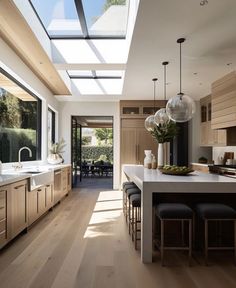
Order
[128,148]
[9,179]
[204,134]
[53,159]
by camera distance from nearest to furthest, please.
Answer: [9,179]
[53,159]
[204,134]
[128,148]

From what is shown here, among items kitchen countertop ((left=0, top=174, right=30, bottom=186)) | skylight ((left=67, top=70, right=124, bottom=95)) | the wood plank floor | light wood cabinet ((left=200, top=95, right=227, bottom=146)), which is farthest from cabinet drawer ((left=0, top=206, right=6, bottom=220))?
light wood cabinet ((left=200, top=95, right=227, bottom=146))

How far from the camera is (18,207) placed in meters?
3.62

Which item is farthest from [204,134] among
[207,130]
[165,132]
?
[165,132]

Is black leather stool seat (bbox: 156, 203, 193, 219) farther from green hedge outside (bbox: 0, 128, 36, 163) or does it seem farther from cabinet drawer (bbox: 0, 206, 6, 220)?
green hedge outside (bbox: 0, 128, 36, 163)

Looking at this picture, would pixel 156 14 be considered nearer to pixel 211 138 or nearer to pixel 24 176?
pixel 24 176

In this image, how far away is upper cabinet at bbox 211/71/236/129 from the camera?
15.4 feet

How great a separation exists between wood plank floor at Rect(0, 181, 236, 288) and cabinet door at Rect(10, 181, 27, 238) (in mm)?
202

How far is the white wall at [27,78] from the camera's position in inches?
169

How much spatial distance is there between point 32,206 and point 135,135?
464cm

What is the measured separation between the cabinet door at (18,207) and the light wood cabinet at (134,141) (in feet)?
15.3

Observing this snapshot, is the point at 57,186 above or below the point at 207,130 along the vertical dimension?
below

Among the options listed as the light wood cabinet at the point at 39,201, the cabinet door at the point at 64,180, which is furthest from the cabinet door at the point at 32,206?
the cabinet door at the point at 64,180

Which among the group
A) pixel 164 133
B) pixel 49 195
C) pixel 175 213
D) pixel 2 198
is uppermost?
pixel 164 133

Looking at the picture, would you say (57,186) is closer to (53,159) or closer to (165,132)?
(53,159)
